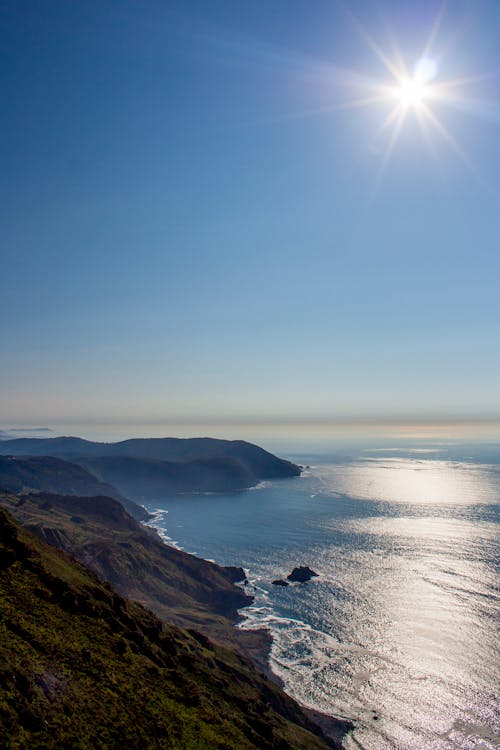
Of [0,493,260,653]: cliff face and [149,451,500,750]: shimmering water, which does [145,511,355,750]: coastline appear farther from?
[149,451,500,750]: shimmering water

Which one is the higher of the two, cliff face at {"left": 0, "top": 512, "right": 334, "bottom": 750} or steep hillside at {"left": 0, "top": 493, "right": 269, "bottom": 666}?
cliff face at {"left": 0, "top": 512, "right": 334, "bottom": 750}

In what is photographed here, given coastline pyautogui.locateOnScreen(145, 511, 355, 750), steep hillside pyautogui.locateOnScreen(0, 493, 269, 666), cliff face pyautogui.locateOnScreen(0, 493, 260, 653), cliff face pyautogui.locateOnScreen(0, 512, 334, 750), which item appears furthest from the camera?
cliff face pyautogui.locateOnScreen(0, 493, 260, 653)

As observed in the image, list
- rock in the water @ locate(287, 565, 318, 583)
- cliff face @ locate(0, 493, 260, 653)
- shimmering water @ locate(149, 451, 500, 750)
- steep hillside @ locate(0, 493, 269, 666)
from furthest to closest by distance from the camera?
rock in the water @ locate(287, 565, 318, 583)
cliff face @ locate(0, 493, 260, 653)
steep hillside @ locate(0, 493, 269, 666)
shimmering water @ locate(149, 451, 500, 750)

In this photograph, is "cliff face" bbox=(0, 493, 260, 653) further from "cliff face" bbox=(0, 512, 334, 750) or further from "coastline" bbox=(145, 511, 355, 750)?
"cliff face" bbox=(0, 512, 334, 750)

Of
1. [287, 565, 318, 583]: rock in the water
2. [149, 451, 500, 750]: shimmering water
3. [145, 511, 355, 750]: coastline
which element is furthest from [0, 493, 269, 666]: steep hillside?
[287, 565, 318, 583]: rock in the water

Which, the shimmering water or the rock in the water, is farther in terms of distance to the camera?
the rock in the water

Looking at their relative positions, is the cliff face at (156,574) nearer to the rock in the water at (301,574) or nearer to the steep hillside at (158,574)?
the steep hillside at (158,574)

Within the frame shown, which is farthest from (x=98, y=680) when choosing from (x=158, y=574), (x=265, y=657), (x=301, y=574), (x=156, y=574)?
(x=301, y=574)

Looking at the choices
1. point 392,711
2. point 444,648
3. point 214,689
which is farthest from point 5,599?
point 444,648
